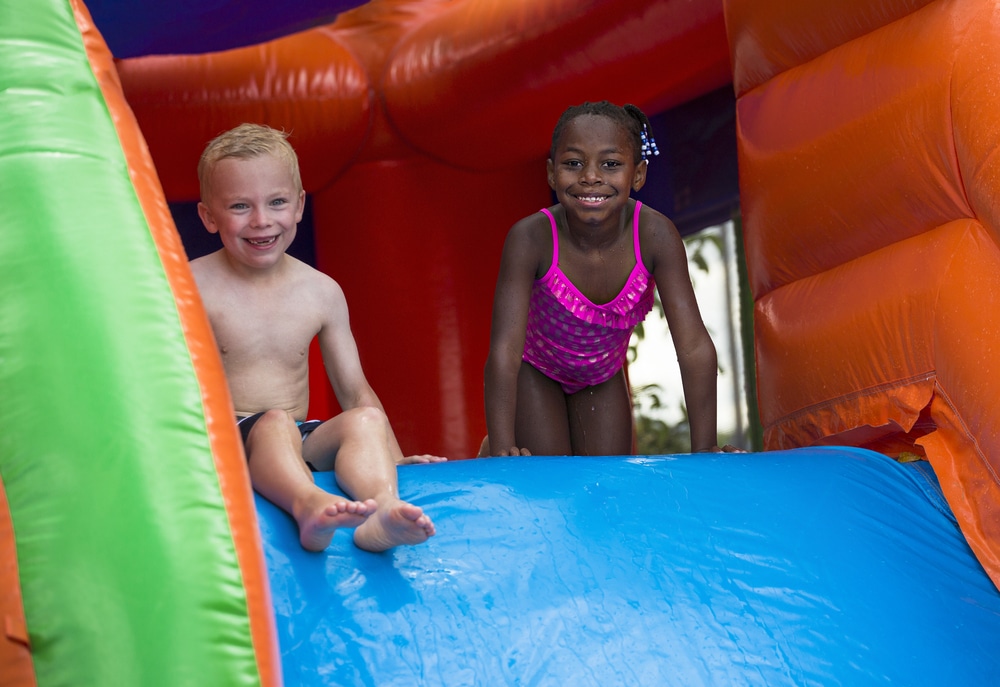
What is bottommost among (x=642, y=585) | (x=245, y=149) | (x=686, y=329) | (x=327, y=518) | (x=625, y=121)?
(x=642, y=585)

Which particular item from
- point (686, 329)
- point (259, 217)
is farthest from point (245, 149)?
point (686, 329)

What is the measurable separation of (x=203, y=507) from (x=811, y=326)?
1314 mm

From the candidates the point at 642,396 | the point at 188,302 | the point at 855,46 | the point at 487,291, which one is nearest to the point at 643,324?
the point at 642,396

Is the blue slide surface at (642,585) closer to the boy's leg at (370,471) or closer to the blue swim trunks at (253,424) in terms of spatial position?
the boy's leg at (370,471)

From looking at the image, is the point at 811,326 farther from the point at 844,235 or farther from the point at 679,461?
the point at 679,461

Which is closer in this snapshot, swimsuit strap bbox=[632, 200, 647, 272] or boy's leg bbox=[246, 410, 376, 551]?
boy's leg bbox=[246, 410, 376, 551]

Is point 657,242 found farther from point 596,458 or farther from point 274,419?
point 274,419

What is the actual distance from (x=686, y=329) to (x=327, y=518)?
1.14 metres

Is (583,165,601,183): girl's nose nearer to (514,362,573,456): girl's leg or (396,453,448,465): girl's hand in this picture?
(514,362,573,456): girl's leg

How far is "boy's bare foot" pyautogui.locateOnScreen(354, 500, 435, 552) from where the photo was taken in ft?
3.74

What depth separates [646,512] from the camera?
139 cm

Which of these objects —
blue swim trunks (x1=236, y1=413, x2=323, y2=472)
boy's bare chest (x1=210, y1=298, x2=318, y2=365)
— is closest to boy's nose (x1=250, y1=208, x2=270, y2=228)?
Result: boy's bare chest (x1=210, y1=298, x2=318, y2=365)

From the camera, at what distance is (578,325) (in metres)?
2.23

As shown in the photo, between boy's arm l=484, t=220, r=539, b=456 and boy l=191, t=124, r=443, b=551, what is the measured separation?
1.25 feet
